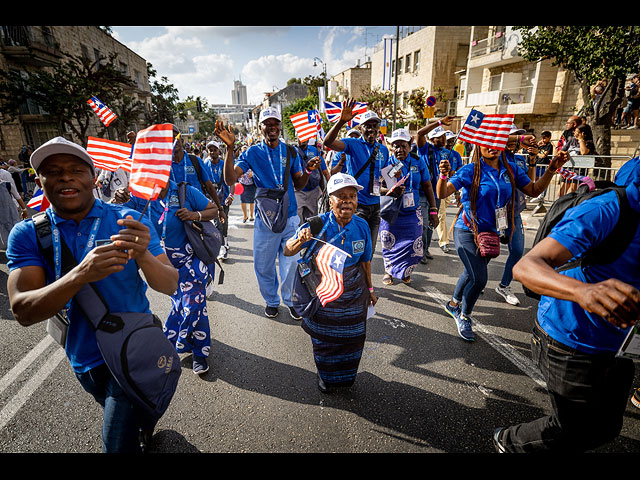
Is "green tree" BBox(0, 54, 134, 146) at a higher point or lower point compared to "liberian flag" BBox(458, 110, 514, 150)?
higher

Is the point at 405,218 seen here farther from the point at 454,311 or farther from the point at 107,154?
the point at 107,154

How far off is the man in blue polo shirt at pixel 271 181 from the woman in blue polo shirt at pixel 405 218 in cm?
147

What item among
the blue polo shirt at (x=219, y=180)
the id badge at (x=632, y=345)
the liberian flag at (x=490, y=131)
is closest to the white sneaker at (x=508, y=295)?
the liberian flag at (x=490, y=131)

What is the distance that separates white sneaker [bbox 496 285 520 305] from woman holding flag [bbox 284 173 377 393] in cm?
264

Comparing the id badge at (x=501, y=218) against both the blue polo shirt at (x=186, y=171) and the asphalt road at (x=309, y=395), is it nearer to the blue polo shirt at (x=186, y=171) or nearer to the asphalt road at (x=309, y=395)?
the asphalt road at (x=309, y=395)

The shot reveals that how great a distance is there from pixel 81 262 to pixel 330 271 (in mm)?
1591

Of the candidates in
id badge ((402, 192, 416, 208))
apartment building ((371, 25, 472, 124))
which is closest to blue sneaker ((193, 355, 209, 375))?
id badge ((402, 192, 416, 208))

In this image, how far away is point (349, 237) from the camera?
111 inches

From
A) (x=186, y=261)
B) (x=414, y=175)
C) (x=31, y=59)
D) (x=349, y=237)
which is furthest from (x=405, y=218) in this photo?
(x=31, y=59)

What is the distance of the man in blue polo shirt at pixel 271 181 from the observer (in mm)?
4016

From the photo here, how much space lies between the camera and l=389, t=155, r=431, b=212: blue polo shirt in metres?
4.82

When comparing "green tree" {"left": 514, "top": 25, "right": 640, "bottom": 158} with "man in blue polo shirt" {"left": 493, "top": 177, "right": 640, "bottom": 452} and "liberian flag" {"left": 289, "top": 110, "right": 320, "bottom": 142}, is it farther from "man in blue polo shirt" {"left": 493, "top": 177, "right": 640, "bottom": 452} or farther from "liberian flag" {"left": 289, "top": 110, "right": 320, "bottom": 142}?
"man in blue polo shirt" {"left": 493, "top": 177, "right": 640, "bottom": 452}
